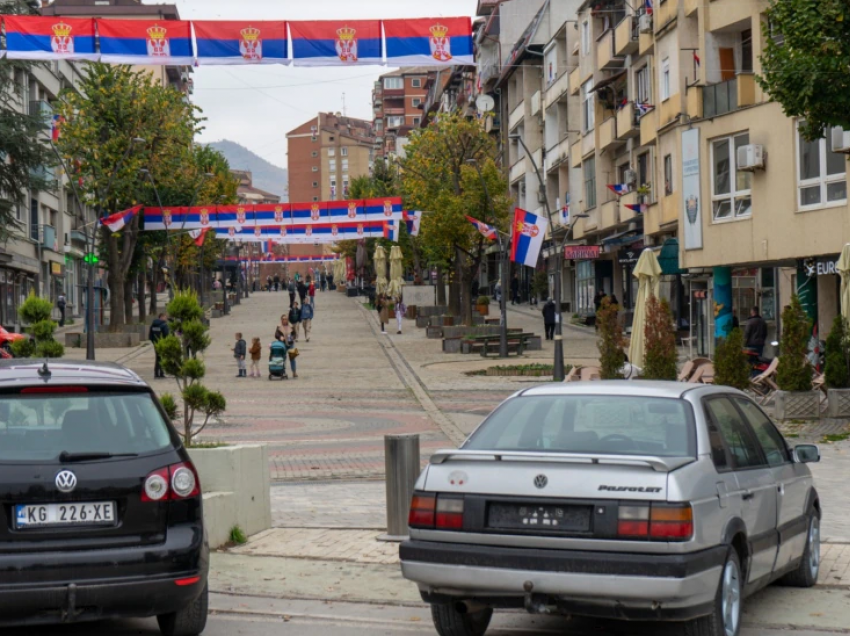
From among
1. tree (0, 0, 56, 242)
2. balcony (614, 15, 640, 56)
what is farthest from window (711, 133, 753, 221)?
tree (0, 0, 56, 242)

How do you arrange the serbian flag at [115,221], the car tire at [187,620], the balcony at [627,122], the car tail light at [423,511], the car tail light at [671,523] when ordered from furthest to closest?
the balcony at [627,122] < the serbian flag at [115,221] < the car tire at [187,620] < the car tail light at [423,511] < the car tail light at [671,523]

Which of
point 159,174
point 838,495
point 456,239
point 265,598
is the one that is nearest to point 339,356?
point 456,239

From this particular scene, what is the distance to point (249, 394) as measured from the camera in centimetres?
3062

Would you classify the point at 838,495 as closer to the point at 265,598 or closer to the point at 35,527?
the point at 265,598

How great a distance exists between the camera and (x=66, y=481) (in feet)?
21.8

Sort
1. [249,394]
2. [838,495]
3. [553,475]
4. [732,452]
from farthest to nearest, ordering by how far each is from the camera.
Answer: [249,394] < [838,495] < [732,452] < [553,475]

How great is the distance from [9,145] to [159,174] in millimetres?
18763

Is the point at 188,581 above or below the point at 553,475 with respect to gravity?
below

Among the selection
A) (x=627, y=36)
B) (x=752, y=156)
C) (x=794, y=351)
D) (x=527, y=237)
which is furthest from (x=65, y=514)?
(x=627, y=36)

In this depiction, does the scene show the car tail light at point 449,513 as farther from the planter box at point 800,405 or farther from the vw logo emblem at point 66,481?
the planter box at point 800,405

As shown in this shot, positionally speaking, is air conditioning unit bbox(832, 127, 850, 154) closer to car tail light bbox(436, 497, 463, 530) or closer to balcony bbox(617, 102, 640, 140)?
balcony bbox(617, 102, 640, 140)

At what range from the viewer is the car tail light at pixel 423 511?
22.4 feet

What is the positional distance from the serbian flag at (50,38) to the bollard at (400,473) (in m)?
12.0

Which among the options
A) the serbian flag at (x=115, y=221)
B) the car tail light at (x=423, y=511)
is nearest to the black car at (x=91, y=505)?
the car tail light at (x=423, y=511)
